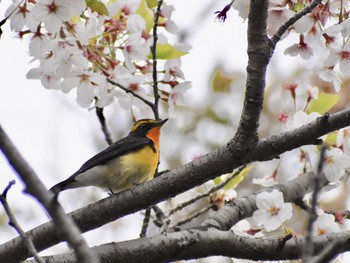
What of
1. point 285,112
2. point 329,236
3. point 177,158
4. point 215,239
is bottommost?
point 329,236

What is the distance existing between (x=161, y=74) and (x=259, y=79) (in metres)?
1.11

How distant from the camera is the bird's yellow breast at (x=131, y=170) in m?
4.74

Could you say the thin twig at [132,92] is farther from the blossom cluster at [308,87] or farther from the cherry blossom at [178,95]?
the blossom cluster at [308,87]

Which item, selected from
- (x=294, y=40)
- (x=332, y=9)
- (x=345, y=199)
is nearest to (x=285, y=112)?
(x=294, y=40)

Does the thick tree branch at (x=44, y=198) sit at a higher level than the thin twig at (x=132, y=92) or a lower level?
lower

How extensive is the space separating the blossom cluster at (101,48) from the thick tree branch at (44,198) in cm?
153

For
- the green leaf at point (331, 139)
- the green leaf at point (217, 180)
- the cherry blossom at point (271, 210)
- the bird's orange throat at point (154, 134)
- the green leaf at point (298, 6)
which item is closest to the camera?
the green leaf at point (298, 6)

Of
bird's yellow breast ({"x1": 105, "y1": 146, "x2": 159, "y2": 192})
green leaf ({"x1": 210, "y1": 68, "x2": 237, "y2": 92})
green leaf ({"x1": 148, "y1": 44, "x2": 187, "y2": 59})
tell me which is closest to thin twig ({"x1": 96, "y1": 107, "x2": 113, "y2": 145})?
bird's yellow breast ({"x1": 105, "y1": 146, "x2": 159, "y2": 192})

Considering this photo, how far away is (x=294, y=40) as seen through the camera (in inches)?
140

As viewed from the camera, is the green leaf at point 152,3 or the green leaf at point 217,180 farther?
the green leaf at point 217,180

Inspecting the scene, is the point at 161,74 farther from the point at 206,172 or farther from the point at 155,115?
the point at 206,172

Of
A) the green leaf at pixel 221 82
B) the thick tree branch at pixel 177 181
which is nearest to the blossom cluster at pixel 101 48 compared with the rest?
the thick tree branch at pixel 177 181

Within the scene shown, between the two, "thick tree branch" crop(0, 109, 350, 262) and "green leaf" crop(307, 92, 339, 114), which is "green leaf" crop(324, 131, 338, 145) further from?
"thick tree branch" crop(0, 109, 350, 262)

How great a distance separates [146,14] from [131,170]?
1.25 metres
